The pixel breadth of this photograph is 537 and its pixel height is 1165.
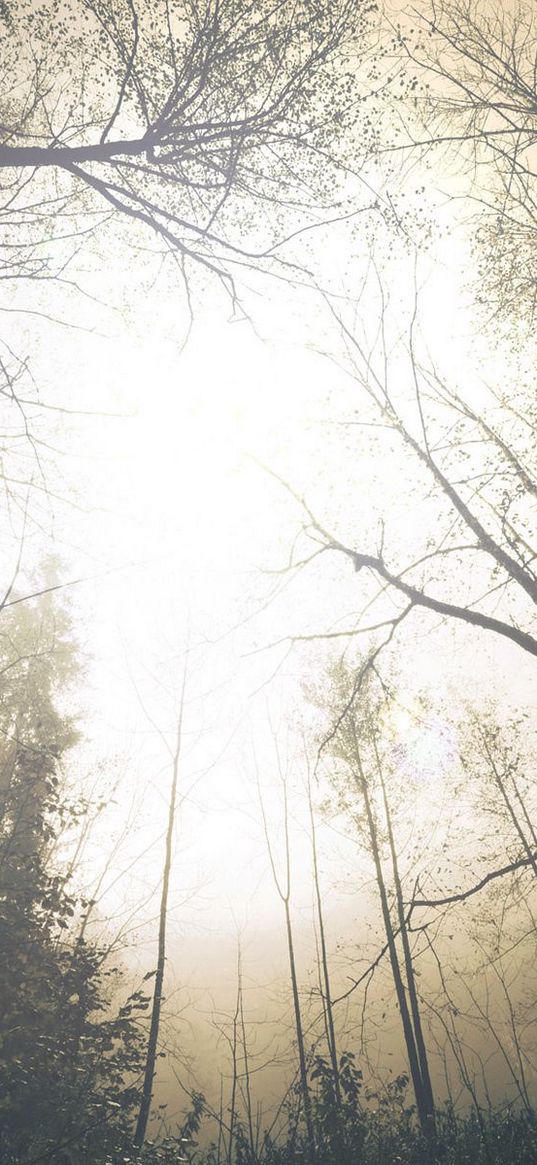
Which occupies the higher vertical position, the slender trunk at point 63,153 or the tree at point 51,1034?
the slender trunk at point 63,153

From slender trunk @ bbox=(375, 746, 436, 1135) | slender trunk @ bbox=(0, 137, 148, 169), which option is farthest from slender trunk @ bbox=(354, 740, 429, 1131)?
slender trunk @ bbox=(0, 137, 148, 169)

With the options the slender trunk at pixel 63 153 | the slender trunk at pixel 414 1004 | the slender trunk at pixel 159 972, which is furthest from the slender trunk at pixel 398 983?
the slender trunk at pixel 63 153

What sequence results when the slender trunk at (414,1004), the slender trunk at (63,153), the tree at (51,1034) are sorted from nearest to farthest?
the slender trunk at (63,153), the tree at (51,1034), the slender trunk at (414,1004)

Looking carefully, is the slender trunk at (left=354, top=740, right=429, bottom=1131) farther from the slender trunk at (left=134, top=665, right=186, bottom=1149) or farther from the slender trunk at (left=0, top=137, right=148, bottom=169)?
the slender trunk at (left=0, top=137, right=148, bottom=169)

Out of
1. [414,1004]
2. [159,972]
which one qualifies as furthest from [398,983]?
[159,972]

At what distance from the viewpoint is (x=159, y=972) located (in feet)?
25.9

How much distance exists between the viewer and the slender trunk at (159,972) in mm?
7953

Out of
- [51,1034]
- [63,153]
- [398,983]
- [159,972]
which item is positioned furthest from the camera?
[398,983]

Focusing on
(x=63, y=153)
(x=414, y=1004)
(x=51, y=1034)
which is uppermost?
(x=63, y=153)

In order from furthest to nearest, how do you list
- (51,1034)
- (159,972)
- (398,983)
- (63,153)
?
(398,983) → (159,972) → (51,1034) → (63,153)

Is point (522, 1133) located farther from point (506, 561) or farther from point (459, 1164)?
point (506, 561)

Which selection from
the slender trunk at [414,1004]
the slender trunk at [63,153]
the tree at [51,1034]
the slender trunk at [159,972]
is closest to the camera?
the slender trunk at [63,153]

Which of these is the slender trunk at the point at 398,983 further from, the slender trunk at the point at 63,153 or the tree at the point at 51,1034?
the slender trunk at the point at 63,153

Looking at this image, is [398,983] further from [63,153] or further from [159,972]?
[63,153]
